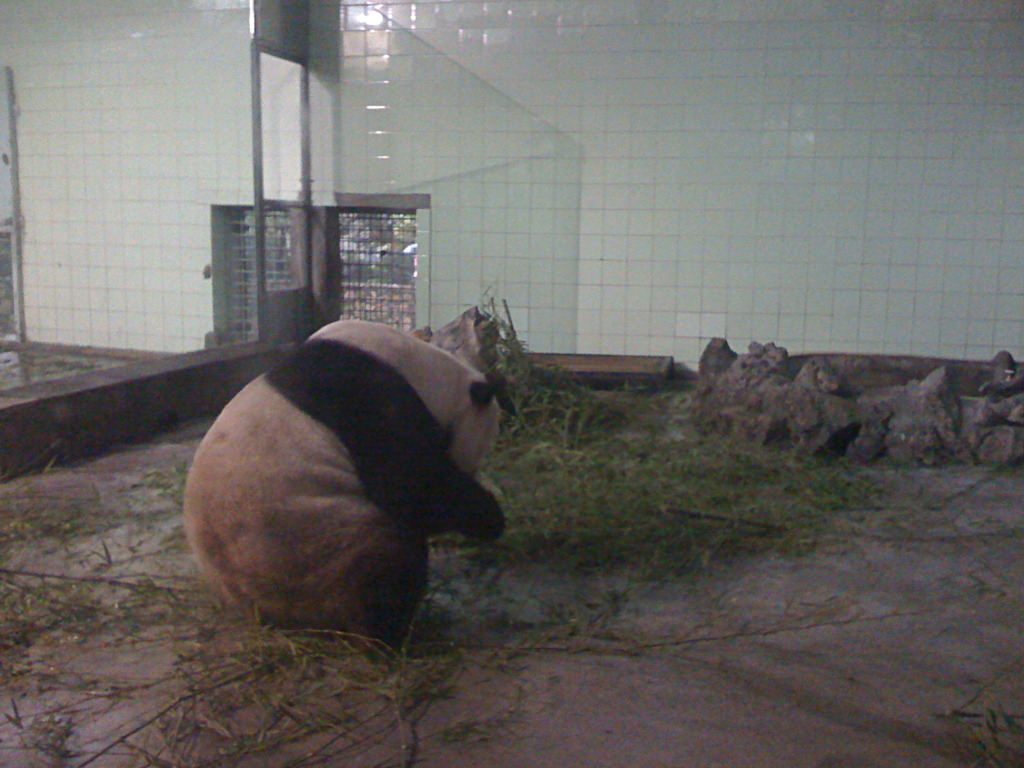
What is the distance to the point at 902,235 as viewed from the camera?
7.81m

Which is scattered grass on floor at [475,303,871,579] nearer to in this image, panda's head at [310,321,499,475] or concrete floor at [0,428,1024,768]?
concrete floor at [0,428,1024,768]

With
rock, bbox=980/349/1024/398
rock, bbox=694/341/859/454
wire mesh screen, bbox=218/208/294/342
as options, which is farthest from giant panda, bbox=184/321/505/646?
wire mesh screen, bbox=218/208/294/342

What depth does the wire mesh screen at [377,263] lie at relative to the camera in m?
9.00

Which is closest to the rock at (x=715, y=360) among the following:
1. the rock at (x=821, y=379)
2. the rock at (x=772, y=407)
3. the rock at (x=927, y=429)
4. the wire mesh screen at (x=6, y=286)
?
the rock at (x=772, y=407)

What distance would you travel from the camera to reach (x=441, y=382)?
3.35m

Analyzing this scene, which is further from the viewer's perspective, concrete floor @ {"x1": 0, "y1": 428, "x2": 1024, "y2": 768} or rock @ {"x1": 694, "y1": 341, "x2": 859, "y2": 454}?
rock @ {"x1": 694, "y1": 341, "x2": 859, "y2": 454}

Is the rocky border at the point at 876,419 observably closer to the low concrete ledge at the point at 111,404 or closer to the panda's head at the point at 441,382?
the panda's head at the point at 441,382

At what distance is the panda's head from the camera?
3232 mm

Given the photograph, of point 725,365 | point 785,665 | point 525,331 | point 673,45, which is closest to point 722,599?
point 785,665

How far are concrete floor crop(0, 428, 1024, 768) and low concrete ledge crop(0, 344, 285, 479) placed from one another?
1.16 meters

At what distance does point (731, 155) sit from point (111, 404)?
5.19 m

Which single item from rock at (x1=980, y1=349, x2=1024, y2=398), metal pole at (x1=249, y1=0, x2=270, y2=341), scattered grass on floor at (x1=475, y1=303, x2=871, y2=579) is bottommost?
scattered grass on floor at (x1=475, y1=303, x2=871, y2=579)

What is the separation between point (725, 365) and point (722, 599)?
3309 mm

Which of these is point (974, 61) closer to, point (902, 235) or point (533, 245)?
point (902, 235)
